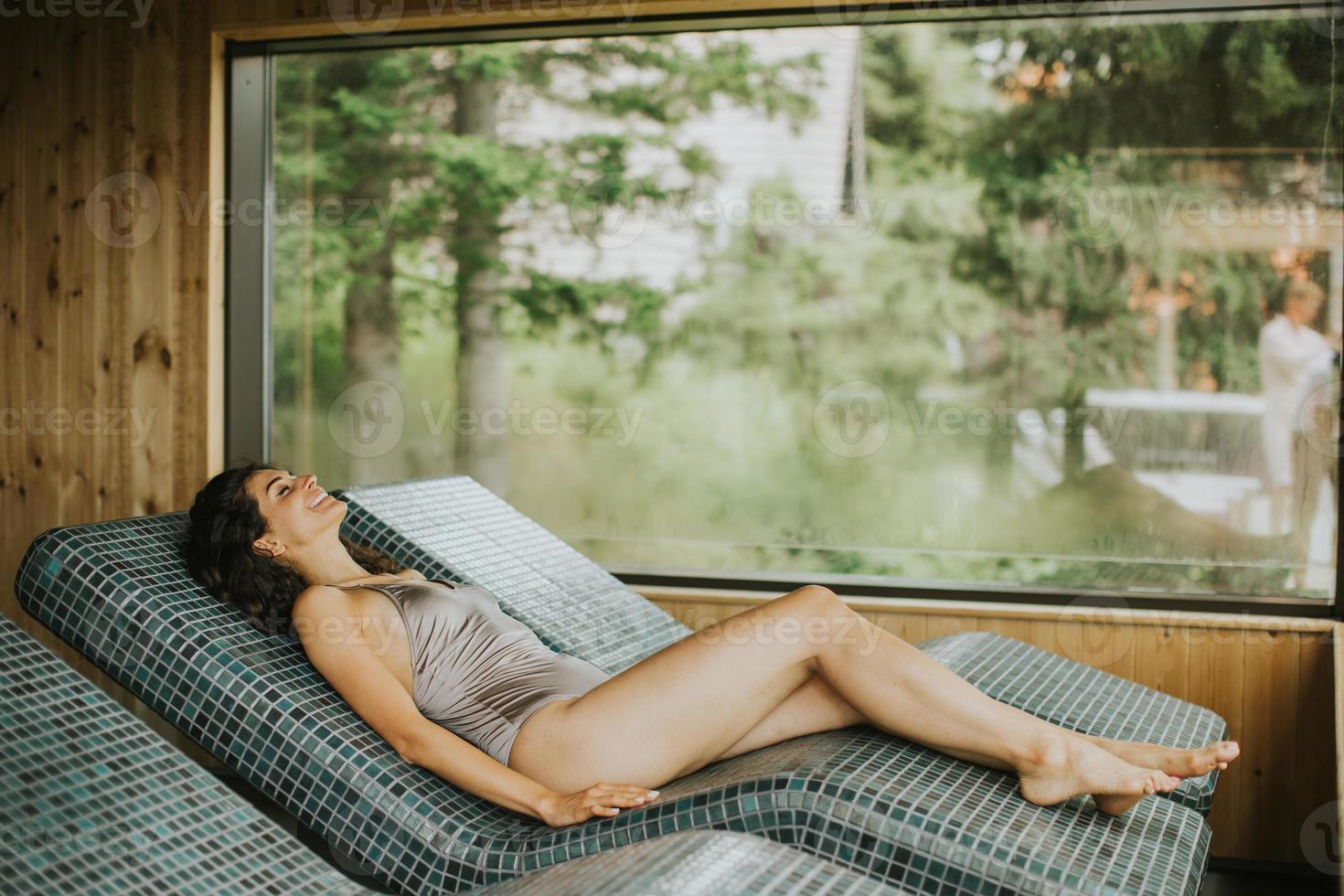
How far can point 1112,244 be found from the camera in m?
3.54

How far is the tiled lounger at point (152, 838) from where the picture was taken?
1.43m

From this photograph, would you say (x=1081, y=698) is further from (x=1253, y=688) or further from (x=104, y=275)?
(x=104, y=275)

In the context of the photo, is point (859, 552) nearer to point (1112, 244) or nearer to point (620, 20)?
point (1112, 244)

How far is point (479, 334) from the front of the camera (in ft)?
13.1

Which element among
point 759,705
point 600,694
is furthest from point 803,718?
point 600,694

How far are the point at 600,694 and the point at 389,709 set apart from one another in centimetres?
37

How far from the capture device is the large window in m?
3.34

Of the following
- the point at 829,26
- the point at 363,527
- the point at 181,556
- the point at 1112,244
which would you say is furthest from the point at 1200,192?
the point at 181,556

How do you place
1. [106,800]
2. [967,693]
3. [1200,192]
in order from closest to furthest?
1. [106,800]
2. [967,693]
3. [1200,192]

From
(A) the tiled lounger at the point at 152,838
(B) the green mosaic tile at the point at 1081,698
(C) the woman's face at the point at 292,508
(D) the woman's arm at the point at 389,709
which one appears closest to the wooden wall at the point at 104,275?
(C) the woman's face at the point at 292,508

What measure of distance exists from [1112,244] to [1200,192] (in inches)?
11.0

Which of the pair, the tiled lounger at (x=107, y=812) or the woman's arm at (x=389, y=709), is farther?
the woman's arm at (x=389, y=709)

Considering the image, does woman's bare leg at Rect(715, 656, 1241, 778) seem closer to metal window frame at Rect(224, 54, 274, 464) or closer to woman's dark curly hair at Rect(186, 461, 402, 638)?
woman's dark curly hair at Rect(186, 461, 402, 638)

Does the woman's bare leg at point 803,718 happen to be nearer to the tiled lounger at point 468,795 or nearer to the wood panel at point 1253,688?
the tiled lounger at point 468,795
